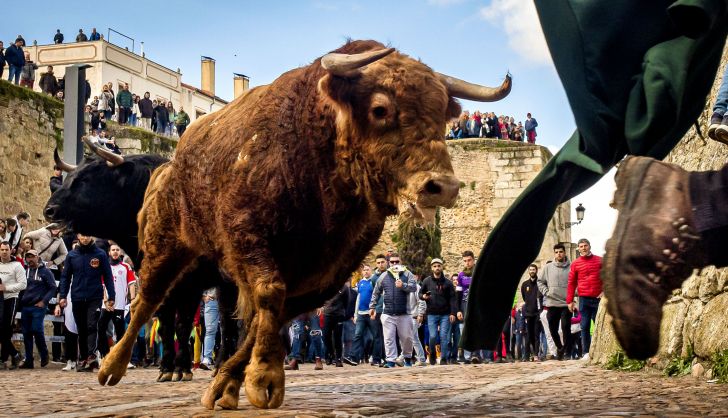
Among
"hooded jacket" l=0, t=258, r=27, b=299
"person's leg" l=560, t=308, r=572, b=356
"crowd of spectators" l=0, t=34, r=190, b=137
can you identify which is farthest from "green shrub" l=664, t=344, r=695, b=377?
"crowd of spectators" l=0, t=34, r=190, b=137

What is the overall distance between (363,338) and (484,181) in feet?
118

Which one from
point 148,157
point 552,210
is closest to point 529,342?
point 148,157

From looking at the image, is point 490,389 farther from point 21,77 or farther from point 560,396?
point 21,77

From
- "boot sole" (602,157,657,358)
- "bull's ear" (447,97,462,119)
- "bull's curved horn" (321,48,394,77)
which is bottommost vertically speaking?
"boot sole" (602,157,657,358)

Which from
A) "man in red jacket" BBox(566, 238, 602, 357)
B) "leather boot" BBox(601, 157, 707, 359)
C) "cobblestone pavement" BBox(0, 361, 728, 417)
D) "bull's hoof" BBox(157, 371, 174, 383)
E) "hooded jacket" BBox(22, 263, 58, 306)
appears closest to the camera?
"leather boot" BBox(601, 157, 707, 359)

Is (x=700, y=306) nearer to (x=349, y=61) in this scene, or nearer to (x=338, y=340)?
(x=349, y=61)

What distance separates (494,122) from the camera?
57.0m

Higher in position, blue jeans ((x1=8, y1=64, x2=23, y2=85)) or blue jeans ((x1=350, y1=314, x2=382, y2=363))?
blue jeans ((x1=8, y1=64, x2=23, y2=85))

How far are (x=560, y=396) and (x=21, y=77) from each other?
30.1 meters

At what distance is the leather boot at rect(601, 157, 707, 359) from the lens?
3080 mm

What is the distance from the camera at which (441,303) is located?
17.9 metres

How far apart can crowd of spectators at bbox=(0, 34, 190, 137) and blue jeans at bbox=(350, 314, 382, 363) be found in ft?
34.0

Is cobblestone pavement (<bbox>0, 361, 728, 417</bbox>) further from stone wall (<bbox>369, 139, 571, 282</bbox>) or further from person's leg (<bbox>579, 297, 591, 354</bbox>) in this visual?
stone wall (<bbox>369, 139, 571, 282</bbox>)

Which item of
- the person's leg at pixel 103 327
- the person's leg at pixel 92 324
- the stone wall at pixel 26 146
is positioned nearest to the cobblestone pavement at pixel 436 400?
the person's leg at pixel 92 324
